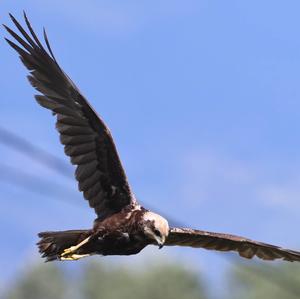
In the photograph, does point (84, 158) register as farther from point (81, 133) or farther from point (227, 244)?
point (227, 244)

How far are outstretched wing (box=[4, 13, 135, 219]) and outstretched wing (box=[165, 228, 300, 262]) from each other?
1071 millimetres

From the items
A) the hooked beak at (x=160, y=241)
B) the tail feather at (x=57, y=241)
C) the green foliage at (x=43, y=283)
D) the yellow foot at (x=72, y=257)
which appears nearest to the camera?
the hooked beak at (x=160, y=241)

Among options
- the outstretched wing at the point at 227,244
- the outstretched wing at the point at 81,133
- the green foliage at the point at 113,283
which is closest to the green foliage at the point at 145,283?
the green foliage at the point at 113,283

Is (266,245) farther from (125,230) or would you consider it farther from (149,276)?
(149,276)

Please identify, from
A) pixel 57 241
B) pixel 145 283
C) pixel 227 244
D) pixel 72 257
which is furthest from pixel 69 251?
pixel 145 283

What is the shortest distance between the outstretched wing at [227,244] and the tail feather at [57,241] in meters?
1.45

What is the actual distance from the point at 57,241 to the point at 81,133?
4.51 ft

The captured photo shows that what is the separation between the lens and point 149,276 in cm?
6594

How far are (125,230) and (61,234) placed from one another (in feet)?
2.62

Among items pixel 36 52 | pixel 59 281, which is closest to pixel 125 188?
pixel 36 52

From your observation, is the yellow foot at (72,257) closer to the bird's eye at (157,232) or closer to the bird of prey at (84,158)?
the bird of prey at (84,158)

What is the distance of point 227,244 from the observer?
1839 cm

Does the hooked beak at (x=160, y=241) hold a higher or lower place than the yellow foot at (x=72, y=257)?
higher

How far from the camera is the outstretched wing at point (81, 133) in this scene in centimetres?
1678
